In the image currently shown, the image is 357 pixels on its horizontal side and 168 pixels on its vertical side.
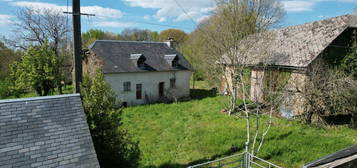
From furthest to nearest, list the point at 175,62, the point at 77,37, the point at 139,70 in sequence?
the point at 175,62, the point at 139,70, the point at 77,37

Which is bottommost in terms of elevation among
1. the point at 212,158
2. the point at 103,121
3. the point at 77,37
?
the point at 212,158

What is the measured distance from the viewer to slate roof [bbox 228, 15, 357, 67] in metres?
14.3

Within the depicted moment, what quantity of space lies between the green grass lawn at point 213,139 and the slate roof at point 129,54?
5.67 m

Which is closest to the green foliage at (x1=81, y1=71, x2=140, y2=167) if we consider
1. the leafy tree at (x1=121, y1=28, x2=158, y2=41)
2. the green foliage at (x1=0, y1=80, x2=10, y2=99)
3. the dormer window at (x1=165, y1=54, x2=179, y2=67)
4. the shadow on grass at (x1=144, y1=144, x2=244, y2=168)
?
the shadow on grass at (x1=144, y1=144, x2=244, y2=168)

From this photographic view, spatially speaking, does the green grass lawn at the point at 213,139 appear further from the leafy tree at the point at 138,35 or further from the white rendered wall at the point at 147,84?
the leafy tree at the point at 138,35

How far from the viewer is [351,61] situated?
45.1 ft

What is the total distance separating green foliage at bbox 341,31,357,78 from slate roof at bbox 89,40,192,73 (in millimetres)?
13844

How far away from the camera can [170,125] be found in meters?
13.6

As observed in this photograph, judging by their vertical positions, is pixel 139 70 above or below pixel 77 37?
below

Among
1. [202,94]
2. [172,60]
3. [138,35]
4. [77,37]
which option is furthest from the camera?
[138,35]

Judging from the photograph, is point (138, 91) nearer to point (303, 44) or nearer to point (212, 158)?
point (212, 158)

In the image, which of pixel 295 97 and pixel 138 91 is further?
pixel 138 91

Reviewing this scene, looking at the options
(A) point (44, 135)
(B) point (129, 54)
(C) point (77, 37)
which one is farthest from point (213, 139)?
(B) point (129, 54)

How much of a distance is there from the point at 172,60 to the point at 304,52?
1211 cm
